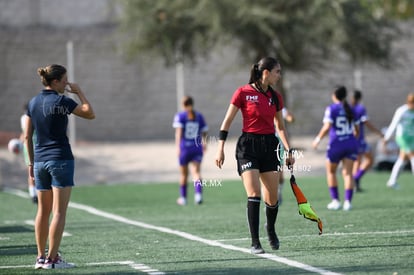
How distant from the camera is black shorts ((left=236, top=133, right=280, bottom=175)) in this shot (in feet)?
35.1

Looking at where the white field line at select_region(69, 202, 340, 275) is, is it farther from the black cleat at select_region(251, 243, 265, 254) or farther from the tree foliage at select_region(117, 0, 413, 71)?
the tree foliage at select_region(117, 0, 413, 71)

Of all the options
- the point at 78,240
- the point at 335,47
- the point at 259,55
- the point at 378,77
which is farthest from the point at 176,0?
the point at 78,240

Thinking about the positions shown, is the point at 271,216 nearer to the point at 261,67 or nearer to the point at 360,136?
the point at 261,67

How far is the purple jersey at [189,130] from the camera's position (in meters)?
19.3

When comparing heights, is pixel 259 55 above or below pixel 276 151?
above

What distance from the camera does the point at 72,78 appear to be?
3041 centimetres

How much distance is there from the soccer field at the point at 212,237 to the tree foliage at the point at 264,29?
853cm

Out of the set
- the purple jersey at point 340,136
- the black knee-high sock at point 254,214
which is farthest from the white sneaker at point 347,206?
the black knee-high sock at point 254,214

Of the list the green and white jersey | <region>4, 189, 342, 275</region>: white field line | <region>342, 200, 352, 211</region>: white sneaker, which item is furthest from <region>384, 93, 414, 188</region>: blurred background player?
<region>4, 189, 342, 275</region>: white field line

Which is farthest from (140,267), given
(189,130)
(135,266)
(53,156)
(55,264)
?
(189,130)

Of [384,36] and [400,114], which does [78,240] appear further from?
[384,36]

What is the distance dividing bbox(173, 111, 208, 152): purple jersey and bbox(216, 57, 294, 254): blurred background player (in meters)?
8.46

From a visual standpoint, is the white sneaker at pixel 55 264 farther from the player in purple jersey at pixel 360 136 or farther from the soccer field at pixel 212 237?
the player in purple jersey at pixel 360 136

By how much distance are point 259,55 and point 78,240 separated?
18233 mm
